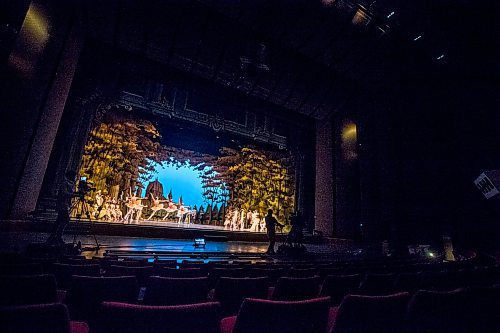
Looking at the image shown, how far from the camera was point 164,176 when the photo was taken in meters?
13.1

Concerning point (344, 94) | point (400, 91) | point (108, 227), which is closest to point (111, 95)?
point (108, 227)

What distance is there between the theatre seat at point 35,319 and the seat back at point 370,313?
1.57 meters

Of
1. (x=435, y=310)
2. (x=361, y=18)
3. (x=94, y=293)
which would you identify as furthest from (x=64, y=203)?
(x=361, y=18)

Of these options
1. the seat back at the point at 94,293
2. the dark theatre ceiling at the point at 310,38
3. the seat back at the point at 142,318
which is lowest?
the seat back at the point at 94,293

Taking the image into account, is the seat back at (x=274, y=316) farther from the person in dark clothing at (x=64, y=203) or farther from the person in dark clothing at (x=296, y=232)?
the person in dark clothing at (x=296, y=232)

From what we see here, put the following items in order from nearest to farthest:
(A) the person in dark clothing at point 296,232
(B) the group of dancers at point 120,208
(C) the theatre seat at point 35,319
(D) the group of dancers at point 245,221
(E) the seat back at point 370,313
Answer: (C) the theatre seat at point 35,319 → (E) the seat back at point 370,313 → (A) the person in dark clothing at point 296,232 → (B) the group of dancers at point 120,208 → (D) the group of dancers at point 245,221

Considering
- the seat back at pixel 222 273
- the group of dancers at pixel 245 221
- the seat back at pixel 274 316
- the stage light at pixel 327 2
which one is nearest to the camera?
the seat back at pixel 274 316

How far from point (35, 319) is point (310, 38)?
33.7ft

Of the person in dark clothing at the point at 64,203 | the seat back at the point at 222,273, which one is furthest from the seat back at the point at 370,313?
the person in dark clothing at the point at 64,203

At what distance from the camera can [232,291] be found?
89.1 inches

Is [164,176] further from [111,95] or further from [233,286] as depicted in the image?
[233,286]

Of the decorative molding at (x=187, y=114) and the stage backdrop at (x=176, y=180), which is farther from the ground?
the decorative molding at (x=187, y=114)

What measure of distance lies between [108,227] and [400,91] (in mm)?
12910

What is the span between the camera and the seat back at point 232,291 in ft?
7.36
